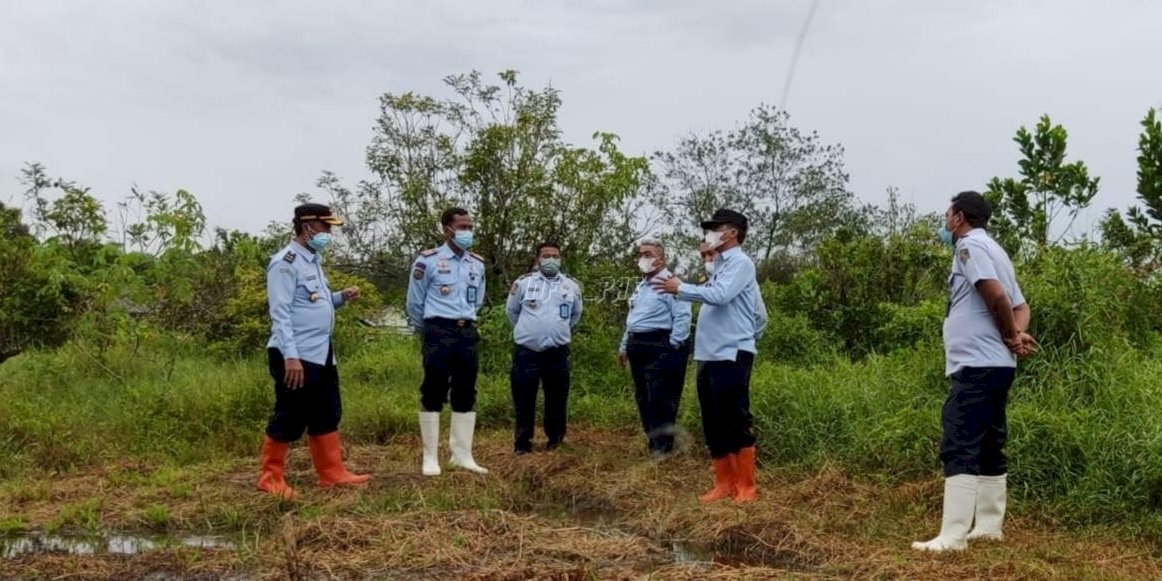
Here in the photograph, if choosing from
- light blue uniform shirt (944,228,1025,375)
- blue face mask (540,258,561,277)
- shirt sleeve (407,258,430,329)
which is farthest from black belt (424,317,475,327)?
light blue uniform shirt (944,228,1025,375)

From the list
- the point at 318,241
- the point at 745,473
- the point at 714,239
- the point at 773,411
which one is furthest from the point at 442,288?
the point at 773,411

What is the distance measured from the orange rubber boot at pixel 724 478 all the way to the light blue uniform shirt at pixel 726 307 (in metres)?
0.61

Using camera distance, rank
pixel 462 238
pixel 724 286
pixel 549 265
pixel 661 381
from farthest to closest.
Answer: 1. pixel 549 265
2. pixel 661 381
3. pixel 462 238
4. pixel 724 286

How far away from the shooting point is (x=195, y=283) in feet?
31.2

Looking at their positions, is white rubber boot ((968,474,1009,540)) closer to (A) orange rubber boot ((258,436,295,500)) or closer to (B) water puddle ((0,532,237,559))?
(B) water puddle ((0,532,237,559))

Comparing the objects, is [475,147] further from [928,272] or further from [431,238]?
[928,272]

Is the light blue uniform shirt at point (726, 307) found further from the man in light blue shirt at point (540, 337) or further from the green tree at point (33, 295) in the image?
the green tree at point (33, 295)

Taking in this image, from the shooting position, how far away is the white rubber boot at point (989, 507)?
182 inches

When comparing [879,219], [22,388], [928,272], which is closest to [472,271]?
[22,388]

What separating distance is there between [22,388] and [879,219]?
62.5ft

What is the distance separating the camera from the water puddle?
4.59 meters

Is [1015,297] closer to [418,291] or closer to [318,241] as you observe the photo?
[418,291]

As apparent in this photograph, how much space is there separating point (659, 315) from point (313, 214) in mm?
2529

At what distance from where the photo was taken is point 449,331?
251 inches
